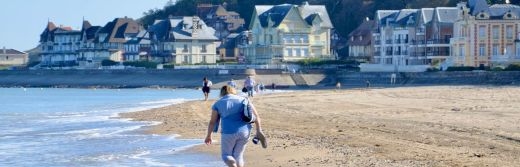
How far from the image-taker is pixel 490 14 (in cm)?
7012

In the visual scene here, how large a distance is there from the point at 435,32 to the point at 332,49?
31.2 meters

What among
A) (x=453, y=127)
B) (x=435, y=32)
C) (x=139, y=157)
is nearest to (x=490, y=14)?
(x=435, y=32)

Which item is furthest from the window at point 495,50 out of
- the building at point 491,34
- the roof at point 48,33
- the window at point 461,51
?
the roof at point 48,33

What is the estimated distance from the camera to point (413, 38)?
81.1 metres

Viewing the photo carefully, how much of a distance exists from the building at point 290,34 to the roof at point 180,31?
24.6 feet

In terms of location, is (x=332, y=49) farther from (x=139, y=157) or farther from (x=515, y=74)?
(x=139, y=157)

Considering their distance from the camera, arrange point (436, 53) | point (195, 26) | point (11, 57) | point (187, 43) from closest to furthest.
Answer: point (436, 53), point (187, 43), point (195, 26), point (11, 57)

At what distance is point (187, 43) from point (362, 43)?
1655 cm

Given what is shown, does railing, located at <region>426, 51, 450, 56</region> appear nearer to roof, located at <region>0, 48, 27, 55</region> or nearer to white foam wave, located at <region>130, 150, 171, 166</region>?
white foam wave, located at <region>130, 150, 171, 166</region>

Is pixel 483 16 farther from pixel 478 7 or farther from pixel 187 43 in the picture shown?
pixel 187 43

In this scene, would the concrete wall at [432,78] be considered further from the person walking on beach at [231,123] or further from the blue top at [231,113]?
the blue top at [231,113]

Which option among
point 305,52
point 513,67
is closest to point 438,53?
point 513,67

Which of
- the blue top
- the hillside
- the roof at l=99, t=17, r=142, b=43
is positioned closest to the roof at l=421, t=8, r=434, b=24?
the hillside

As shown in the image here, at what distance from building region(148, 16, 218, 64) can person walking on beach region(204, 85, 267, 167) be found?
89.0 metres
